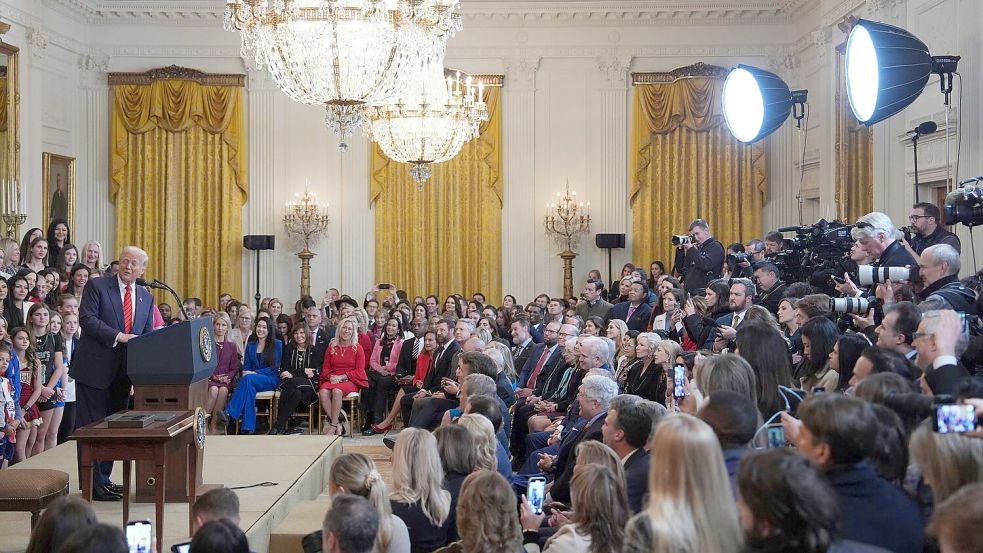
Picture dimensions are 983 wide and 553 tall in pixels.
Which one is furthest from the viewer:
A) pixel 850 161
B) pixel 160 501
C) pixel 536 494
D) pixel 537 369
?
pixel 850 161

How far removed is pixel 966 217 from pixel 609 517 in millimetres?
3301

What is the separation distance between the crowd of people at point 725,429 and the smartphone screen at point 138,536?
552mm

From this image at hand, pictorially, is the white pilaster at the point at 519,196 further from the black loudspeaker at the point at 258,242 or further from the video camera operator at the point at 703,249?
the video camera operator at the point at 703,249

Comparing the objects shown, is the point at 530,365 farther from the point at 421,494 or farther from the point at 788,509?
the point at 788,509

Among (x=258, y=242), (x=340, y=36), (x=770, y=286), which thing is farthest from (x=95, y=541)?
(x=258, y=242)

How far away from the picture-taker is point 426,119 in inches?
428

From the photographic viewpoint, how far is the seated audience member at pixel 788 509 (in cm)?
228

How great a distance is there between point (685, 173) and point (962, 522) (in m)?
13.3

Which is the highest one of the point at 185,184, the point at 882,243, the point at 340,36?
the point at 340,36

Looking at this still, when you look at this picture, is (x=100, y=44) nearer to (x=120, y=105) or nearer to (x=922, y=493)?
(x=120, y=105)

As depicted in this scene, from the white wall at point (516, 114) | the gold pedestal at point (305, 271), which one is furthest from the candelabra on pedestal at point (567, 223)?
the gold pedestal at point (305, 271)

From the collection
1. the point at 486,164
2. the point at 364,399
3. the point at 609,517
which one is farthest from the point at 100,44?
the point at 609,517

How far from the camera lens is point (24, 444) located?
779 cm

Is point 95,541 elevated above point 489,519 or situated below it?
above
